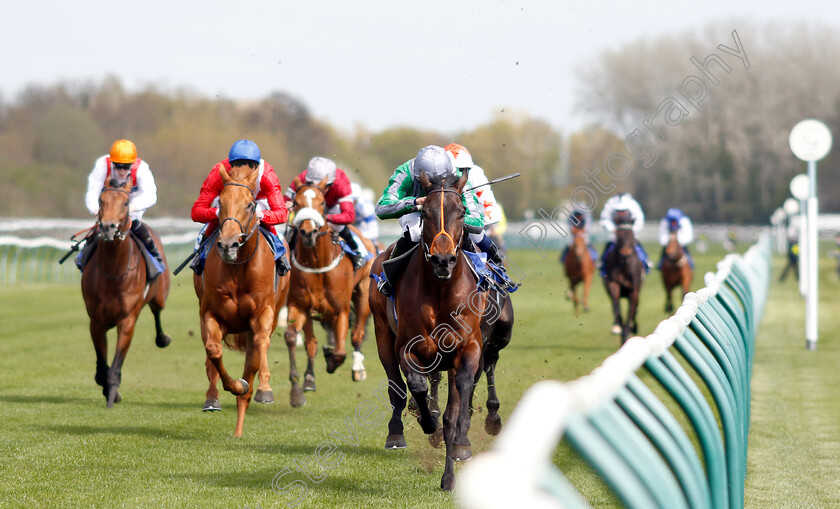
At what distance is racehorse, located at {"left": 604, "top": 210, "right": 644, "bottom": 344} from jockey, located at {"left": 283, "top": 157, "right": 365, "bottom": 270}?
4816 mm

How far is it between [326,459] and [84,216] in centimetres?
2728

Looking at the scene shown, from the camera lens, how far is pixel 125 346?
25.7ft

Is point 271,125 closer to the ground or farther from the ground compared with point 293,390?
farther from the ground

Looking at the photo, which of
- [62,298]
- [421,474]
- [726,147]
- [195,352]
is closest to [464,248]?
[421,474]

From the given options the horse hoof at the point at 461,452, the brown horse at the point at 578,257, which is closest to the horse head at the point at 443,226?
the horse hoof at the point at 461,452

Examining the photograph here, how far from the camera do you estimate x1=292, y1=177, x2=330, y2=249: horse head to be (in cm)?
811

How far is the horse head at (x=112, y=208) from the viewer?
7.13 m

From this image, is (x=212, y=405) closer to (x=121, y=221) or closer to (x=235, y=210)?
(x=121, y=221)

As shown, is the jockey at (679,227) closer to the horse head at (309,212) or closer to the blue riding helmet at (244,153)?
the horse head at (309,212)

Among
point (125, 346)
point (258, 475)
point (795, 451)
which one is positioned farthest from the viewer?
point (125, 346)

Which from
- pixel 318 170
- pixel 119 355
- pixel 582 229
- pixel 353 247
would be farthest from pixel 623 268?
pixel 119 355

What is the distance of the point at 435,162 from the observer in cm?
526

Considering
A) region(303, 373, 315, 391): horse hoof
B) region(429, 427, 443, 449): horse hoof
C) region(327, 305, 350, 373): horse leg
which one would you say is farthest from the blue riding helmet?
region(303, 373, 315, 391): horse hoof

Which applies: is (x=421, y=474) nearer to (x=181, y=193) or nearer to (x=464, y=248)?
(x=464, y=248)
